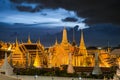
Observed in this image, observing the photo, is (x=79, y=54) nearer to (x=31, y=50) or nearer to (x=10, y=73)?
(x=31, y=50)

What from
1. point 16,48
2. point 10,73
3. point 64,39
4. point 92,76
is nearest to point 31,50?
point 16,48

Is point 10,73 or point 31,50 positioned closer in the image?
point 10,73

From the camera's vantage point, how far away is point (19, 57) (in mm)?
75188

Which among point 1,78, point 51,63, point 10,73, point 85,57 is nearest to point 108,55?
point 85,57

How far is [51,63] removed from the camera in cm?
6900

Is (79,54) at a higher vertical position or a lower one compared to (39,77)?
higher

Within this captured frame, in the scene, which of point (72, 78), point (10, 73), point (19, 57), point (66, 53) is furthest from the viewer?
point (19, 57)

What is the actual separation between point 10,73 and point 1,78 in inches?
195

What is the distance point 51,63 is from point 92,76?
97.6 ft

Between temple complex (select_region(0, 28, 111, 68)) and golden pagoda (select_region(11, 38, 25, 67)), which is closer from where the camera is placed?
temple complex (select_region(0, 28, 111, 68))

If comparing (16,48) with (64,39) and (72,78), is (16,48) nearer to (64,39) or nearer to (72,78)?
(64,39)

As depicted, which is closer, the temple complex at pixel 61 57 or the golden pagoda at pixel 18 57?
the temple complex at pixel 61 57

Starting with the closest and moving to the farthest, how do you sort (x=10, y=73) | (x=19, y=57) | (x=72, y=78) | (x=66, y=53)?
(x=72, y=78), (x=10, y=73), (x=66, y=53), (x=19, y=57)

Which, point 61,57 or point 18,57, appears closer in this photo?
point 61,57
